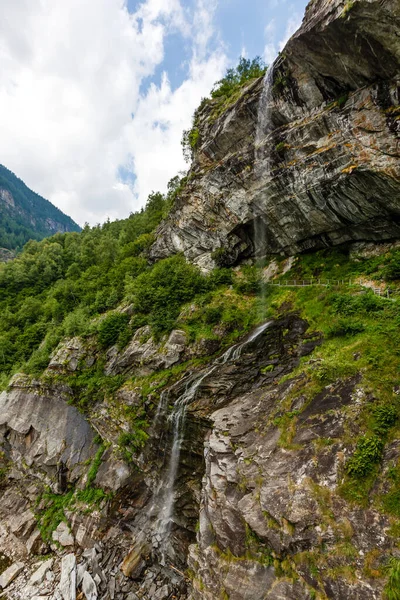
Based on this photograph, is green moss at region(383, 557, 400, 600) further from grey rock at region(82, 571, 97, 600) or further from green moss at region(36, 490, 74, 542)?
green moss at region(36, 490, 74, 542)

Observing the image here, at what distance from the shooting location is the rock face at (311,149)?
15836mm

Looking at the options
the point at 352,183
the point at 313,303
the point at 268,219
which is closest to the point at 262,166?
the point at 268,219

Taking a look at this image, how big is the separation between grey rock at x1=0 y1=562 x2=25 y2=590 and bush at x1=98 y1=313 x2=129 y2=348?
14.3 meters

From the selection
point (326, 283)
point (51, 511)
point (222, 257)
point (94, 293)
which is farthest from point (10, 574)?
point (326, 283)

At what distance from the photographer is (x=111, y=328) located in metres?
24.7

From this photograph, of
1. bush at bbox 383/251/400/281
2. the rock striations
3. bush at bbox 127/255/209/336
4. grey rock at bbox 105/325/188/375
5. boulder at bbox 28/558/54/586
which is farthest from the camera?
bush at bbox 127/255/209/336

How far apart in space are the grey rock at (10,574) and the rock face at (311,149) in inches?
1017

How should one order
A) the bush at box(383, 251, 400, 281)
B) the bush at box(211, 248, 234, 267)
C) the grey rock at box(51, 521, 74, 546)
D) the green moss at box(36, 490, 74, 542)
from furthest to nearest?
1. the bush at box(211, 248, 234, 267)
2. the green moss at box(36, 490, 74, 542)
3. the bush at box(383, 251, 400, 281)
4. the grey rock at box(51, 521, 74, 546)

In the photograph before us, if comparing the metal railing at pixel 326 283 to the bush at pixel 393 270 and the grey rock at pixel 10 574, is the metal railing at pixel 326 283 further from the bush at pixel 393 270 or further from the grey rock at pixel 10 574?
the grey rock at pixel 10 574

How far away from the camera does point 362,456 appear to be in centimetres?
887

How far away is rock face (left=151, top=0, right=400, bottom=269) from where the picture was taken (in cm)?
1584

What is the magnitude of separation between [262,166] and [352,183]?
7540 mm

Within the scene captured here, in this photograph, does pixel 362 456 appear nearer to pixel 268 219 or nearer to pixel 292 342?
pixel 292 342

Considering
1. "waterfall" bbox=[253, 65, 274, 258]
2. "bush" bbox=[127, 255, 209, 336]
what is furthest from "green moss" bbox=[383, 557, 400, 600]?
"waterfall" bbox=[253, 65, 274, 258]
